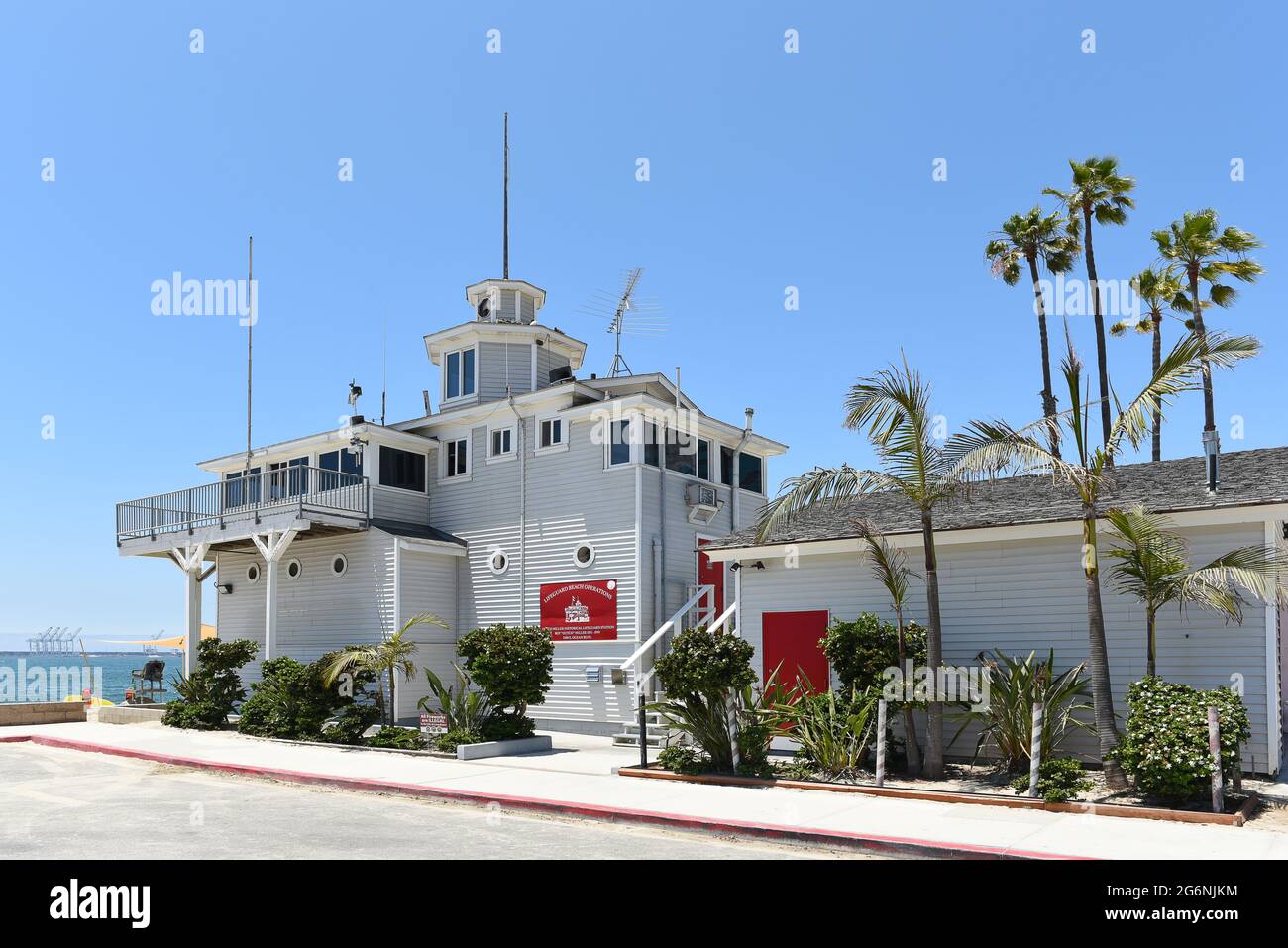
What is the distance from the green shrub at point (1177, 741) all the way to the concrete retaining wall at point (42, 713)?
24814mm

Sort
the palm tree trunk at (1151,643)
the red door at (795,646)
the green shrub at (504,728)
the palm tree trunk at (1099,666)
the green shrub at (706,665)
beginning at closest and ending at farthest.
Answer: the palm tree trunk at (1099,666), the palm tree trunk at (1151,643), the green shrub at (706,665), the red door at (795,646), the green shrub at (504,728)

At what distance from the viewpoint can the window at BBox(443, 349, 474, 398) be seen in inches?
1007

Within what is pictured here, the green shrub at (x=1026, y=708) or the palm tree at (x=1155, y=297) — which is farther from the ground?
the palm tree at (x=1155, y=297)

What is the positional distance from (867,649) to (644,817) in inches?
169

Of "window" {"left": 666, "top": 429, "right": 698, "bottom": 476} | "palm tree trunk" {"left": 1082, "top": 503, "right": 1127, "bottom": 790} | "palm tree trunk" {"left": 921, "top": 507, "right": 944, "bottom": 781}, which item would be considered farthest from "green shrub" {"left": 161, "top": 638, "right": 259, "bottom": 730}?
"palm tree trunk" {"left": 1082, "top": 503, "right": 1127, "bottom": 790}

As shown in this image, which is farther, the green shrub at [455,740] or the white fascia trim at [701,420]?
the white fascia trim at [701,420]

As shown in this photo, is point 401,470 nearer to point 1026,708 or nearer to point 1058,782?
point 1026,708

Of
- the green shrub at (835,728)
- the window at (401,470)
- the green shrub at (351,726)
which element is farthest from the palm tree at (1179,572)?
the window at (401,470)

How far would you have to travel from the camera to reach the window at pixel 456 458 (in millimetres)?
24413

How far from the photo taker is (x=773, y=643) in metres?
16.9

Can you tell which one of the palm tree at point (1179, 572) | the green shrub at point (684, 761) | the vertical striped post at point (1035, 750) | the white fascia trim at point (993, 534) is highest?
the white fascia trim at point (993, 534)

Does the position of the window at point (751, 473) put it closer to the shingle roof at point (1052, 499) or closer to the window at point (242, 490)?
the shingle roof at point (1052, 499)
